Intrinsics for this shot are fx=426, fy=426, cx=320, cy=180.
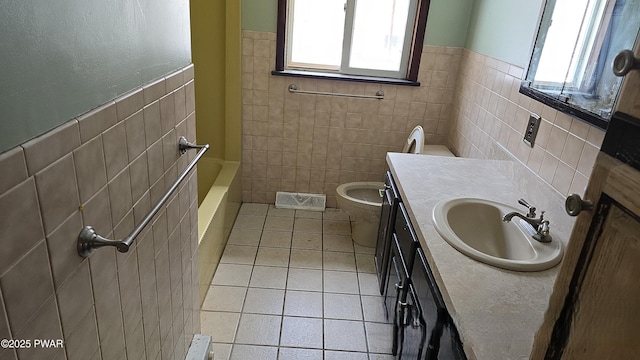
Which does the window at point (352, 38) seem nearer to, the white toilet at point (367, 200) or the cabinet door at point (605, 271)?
the white toilet at point (367, 200)

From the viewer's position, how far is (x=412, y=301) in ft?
5.18

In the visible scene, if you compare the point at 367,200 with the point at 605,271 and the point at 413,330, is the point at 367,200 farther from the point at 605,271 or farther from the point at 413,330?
the point at 605,271

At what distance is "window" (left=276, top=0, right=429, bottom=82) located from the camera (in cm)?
293

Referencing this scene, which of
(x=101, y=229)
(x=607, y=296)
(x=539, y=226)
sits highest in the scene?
(x=607, y=296)

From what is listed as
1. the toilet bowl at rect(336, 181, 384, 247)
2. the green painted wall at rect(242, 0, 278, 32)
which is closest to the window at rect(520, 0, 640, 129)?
the toilet bowl at rect(336, 181, 384, 247)

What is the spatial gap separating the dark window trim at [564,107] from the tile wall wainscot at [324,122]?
3.70ft

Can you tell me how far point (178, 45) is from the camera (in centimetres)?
127

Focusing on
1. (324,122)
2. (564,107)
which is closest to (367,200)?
(324,122)

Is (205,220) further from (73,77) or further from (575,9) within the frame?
(575,9)

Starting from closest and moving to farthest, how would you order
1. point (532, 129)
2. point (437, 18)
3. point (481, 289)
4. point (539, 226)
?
point (481, 289)
point (539, 226)
point (532, 129)
point (437, 18)

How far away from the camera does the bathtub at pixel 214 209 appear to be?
2258mm

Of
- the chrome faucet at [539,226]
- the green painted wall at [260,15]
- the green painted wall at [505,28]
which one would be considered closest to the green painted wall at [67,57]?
the chrome faucet at [539,226]

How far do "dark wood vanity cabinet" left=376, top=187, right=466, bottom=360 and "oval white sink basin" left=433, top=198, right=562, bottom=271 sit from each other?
13 centimetres

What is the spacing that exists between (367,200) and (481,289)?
181cm
